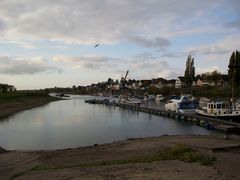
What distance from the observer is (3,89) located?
171125 mm

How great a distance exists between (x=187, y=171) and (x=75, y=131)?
101ft

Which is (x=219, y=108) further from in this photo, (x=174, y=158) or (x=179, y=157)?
(x=174, y=158)

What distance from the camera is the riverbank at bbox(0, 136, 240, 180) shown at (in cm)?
1627

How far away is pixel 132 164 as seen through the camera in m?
19.0

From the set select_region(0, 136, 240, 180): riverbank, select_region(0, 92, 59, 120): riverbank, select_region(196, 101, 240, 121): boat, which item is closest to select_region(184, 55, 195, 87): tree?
select_region(0, 92, 59, 120): riverbank

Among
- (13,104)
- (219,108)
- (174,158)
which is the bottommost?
(174,158)

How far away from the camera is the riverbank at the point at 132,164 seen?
16.3 meters

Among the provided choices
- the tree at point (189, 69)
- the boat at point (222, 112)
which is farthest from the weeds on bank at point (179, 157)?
the tree at point (189, 69)

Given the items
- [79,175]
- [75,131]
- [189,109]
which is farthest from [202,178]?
[189,109]

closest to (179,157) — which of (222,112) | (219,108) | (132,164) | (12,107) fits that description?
(132,164)

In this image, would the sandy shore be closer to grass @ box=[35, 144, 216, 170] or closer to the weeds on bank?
grass @ box=[35, 144, 216, 170]

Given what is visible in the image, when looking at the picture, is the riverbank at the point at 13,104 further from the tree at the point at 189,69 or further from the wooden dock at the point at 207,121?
the tree at the point at 189,69

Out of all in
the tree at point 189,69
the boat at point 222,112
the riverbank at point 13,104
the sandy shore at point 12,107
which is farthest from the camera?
the tree at point 189,69

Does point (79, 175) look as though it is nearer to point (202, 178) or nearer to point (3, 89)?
point (202, 178)
